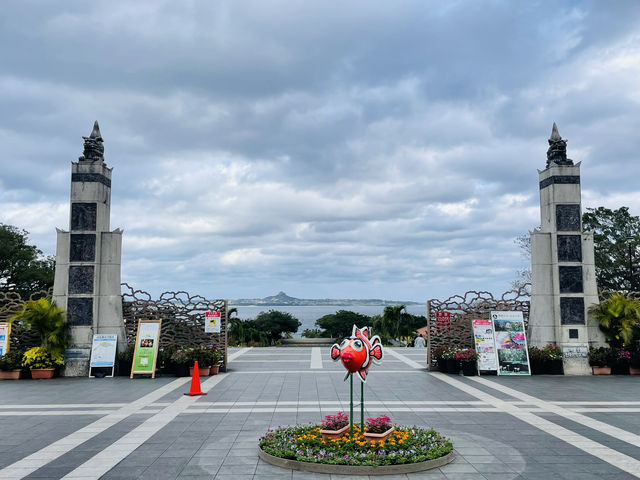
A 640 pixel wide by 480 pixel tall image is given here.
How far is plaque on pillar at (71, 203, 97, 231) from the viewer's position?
18188 mm

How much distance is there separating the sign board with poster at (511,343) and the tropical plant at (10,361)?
16.1 metres

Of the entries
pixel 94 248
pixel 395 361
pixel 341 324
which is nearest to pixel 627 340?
pixel 395 361

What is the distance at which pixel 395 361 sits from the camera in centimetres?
2272

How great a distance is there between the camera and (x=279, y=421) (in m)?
10.8

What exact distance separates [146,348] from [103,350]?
142 centimetres

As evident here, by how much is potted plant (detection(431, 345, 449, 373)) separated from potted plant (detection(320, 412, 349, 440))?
1032 centimetres

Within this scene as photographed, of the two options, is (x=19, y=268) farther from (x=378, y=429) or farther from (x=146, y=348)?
(x=378, y=429)

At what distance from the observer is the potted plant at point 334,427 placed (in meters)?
8.52

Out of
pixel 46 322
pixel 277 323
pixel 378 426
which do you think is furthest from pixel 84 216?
pixel 277 323

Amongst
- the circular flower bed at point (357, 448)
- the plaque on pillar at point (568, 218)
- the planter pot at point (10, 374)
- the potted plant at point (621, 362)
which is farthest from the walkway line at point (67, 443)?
the potted plant at point (621, 362)

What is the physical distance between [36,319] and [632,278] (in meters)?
35.7

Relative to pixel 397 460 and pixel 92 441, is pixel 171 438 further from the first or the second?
pixel 397 460

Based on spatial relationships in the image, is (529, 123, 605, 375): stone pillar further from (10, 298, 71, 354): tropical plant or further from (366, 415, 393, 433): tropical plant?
(10, 298, 71, 354): tropical plant

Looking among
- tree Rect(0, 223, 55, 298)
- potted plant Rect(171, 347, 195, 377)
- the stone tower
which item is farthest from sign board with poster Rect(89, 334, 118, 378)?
tree Rect(0, 223, 55, 298)
